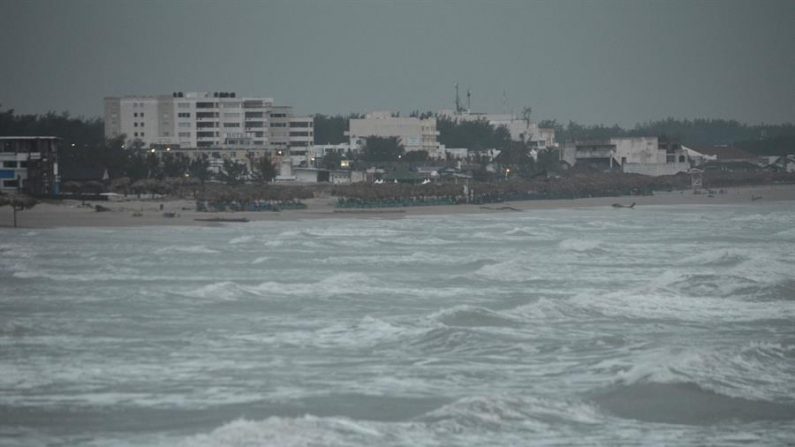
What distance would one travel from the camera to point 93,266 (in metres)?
29.0

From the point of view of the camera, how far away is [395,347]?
56.7 ft

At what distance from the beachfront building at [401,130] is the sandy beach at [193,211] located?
3619 centimetres

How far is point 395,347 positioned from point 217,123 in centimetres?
8020

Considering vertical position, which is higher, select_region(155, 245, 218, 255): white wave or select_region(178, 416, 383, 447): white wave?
select_region(155, 245, 218, 255): white wave

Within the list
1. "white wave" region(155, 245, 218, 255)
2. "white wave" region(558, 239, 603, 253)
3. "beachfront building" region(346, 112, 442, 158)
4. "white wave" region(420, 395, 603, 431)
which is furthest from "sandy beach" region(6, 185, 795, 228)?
"beachfront building" region(346, 112, 442, 158)

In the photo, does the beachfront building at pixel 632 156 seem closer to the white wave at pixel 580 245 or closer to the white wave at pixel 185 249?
the white wave at pixel 580 245

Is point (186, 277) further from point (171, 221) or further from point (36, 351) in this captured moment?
point (171, 221)

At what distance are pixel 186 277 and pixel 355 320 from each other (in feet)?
25.4

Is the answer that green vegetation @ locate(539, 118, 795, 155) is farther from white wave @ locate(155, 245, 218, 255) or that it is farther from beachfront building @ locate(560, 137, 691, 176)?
white wave @ locate(155, 245, 218, 255)

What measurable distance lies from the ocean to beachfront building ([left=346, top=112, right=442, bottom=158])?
238ft

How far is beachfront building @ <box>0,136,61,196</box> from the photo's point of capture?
57.6m

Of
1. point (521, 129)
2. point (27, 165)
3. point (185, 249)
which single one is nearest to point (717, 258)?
point (185, 249)

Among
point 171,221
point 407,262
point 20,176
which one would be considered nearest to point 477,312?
point 407,262

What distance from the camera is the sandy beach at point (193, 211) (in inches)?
1754
